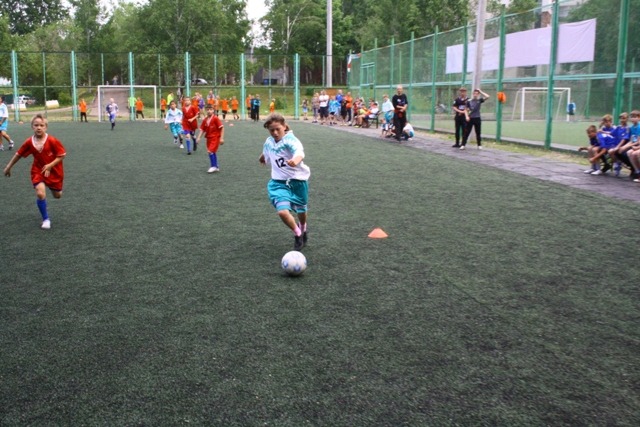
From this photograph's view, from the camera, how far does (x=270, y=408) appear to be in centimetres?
361

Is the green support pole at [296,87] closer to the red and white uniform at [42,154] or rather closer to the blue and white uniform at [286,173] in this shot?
the red and white uniform at [42,154]

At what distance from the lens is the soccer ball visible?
6.16 meters

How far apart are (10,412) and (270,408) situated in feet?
4.69

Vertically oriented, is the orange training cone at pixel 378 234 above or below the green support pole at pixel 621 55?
below

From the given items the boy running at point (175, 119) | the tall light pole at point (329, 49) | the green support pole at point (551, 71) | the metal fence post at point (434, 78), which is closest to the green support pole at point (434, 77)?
the metal fence post at point (434, 78)

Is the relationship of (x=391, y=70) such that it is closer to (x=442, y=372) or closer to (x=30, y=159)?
→ (x=30, y=159)

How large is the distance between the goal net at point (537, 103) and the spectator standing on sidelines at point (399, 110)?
3.69 m

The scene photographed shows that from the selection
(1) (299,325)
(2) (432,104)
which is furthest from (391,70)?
(1) (299,325)

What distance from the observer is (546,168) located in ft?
47.8

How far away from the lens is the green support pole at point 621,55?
15578mm

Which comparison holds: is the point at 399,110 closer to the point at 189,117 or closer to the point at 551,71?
the point at 551,71

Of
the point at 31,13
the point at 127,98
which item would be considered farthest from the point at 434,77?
the point at 31,13

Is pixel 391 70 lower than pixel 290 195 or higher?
higher

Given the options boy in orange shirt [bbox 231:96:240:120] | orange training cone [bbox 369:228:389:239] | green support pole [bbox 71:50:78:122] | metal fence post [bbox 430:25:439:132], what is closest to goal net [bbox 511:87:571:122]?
metal fence post [bbox 430:25:439:132]
